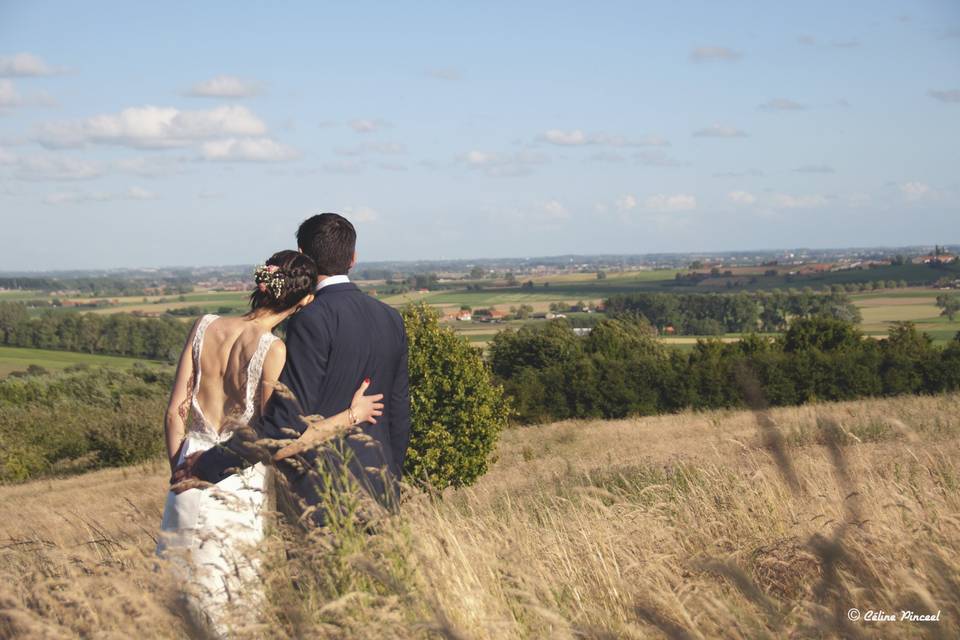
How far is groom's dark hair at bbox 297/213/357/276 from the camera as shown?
12.3 feet

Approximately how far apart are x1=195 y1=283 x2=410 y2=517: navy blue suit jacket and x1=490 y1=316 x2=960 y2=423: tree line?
27278mm

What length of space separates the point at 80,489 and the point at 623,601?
25.0 m

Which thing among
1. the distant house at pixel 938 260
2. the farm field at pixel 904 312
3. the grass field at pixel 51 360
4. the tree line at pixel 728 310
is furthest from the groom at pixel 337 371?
the distant house at pixel 938 260

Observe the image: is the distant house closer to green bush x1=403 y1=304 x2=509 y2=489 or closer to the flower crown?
green bush x1=403 y1=304 x2=509 y2=489

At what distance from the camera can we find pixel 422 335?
1848cm

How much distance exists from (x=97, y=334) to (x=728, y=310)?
5132 centimetres

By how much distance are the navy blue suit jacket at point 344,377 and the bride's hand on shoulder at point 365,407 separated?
0.24 feet

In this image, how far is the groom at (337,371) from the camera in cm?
331

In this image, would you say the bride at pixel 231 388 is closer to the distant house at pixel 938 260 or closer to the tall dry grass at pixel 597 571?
the tall dry grass at pixel 597 571

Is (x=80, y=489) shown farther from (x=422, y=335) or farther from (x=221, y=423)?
(x=221, y=423)

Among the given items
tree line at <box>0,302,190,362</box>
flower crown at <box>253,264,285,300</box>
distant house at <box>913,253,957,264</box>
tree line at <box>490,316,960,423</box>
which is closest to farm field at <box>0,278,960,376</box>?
tree line at <box>0,302,190,362</box>

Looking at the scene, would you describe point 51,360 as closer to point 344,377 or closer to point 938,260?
point 344,377

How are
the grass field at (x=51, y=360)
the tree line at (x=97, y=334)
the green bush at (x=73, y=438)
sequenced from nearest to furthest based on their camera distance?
the green bush at (x=73, y=438) → the grass field at (x=51, y=360) → the tree line at (x=97, y=334)

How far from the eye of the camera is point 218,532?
10.0 ft
